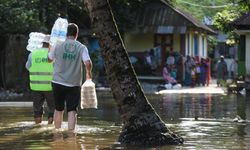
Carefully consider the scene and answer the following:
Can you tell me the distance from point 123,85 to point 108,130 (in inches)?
79.1

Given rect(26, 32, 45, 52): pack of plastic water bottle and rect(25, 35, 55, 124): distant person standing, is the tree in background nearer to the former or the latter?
rect(26, 32, 45, 52): pack of plastic water bottle

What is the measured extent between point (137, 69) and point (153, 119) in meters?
30.2

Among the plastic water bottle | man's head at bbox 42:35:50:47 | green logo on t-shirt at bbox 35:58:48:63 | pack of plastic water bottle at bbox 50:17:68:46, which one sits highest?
pack of plastic water bottle at bbox 50:17:68:46

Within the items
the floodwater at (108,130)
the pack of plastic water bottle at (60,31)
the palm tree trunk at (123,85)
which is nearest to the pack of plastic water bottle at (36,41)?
the pack of plastic water bottle at (60,31)

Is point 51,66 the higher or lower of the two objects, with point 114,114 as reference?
higher

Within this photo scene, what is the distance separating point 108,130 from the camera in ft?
38.0

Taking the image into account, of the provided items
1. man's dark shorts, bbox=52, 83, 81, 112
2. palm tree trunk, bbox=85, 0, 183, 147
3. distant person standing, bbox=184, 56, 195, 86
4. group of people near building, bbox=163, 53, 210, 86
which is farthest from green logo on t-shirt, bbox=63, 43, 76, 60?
distant person standing, bbox=184, 56, 195, 86

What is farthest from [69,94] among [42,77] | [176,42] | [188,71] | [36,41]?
[176,42]

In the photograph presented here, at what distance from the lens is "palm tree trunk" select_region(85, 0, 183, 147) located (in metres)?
9.54

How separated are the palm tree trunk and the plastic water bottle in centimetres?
115

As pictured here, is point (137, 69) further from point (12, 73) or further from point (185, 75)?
point (12, 73)

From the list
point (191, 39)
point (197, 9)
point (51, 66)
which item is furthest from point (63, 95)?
point (197, 9)

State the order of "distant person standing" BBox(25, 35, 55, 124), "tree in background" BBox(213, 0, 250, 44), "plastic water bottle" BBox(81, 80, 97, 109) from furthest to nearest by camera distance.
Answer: "tree in background" BBox(213, 0, 250, 44)
"distant person standing" BBox(25, 35, 55, 124)
"plastic water bottle" BBox(81, 80, 97, 109)

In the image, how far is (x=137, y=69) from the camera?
3975cm
